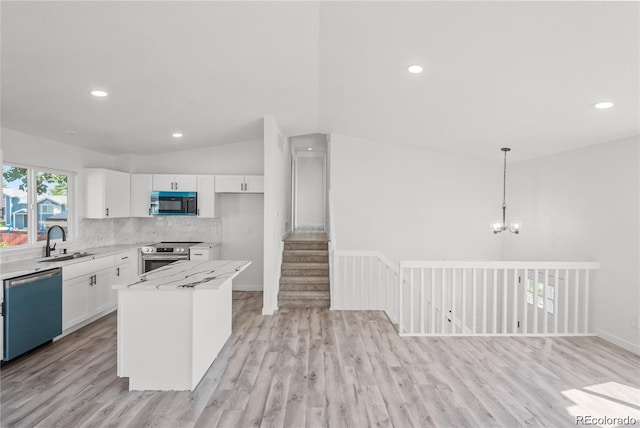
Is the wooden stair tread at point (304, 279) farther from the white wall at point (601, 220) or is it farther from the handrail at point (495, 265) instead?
the white wall at point (601, 220)

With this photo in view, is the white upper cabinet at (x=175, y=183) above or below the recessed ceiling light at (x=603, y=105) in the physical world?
below

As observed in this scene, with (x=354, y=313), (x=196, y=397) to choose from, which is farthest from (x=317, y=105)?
(x=196, y=397)

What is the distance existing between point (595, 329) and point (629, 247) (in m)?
1.16

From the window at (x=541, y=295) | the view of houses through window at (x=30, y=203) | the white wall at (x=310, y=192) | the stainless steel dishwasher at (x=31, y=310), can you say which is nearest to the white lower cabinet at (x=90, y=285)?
the stainless steel dishwasher at (x=31, y=310)

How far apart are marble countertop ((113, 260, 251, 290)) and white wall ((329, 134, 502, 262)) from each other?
3.54 metres

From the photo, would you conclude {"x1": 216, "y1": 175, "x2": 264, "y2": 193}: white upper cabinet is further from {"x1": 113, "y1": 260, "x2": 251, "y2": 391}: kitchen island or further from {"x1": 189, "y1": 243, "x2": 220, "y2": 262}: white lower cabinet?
{"x1": 113, "y1": 260, "x2": 251, "y2": 391}: kitchen island

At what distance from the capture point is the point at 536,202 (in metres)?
6.00

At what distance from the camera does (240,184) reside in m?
6.36

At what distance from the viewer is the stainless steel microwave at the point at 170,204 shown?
617cm

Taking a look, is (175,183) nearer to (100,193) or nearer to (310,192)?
(100,193)

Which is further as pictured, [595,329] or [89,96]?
[595,329]

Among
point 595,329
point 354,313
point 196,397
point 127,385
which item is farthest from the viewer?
point 354,313

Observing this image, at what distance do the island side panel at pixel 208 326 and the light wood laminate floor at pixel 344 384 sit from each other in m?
0.13

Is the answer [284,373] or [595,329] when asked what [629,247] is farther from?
[284,373]
